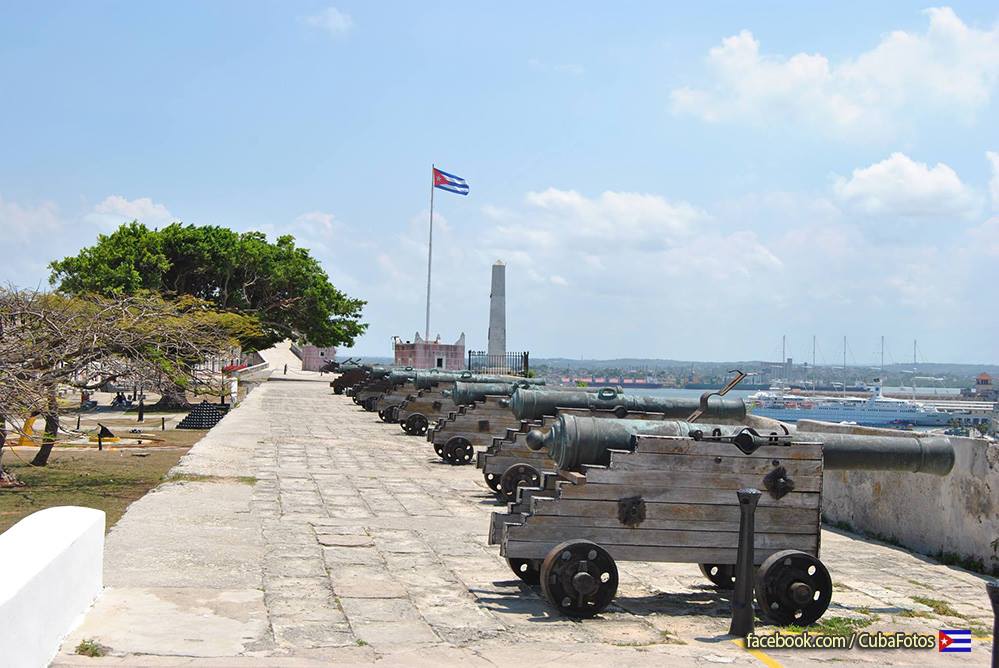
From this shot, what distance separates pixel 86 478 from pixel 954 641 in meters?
11.3

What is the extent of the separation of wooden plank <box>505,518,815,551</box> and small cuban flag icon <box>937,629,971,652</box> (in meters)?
0.84

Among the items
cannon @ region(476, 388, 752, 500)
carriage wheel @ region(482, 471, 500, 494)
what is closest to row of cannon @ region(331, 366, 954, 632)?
cannon @ region(476, 388, 752, 500)

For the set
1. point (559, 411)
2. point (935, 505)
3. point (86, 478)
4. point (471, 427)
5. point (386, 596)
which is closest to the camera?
point (386, 596)

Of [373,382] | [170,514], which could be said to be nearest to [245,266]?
[373,382]

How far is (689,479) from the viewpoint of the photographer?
6141mm

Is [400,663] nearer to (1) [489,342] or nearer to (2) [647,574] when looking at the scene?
(2) [647,574]

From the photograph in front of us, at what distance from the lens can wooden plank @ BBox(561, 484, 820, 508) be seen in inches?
234

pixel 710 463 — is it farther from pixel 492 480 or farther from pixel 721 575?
pixel 492 480

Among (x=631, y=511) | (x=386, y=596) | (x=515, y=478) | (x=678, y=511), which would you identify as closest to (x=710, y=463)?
(x=678, y=511)

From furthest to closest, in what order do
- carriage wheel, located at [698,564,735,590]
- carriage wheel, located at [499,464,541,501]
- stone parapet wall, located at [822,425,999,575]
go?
carriage wheel, located at [499,464,541,501] < stone parapet wall, located at [822,425,999,575] < carriage wheel, located at [698,564,735,590]

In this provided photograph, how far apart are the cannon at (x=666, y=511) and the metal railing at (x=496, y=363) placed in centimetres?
2942

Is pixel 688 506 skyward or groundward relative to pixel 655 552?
skyward

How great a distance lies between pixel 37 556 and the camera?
441 cm

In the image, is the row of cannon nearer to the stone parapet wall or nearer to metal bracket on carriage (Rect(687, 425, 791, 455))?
metal bracket on carriage (Rect(687, 425, 791, 455))
